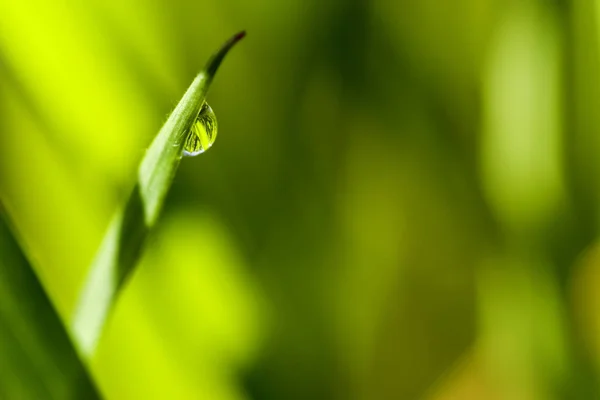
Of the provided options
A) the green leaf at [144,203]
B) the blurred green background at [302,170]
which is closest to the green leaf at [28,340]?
the green leaf at [144,203]

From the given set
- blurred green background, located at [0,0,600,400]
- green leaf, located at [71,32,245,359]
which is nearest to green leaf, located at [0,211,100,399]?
green leaf, located at [71,32,245,359]

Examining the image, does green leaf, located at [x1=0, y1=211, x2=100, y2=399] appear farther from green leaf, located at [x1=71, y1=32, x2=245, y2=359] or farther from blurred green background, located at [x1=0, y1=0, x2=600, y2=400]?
blurred green background, located at [x1=0, y1=0, x2=600, y2=400]

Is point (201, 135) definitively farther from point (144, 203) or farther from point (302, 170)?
point (302, 170)

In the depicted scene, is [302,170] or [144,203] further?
[302,170]

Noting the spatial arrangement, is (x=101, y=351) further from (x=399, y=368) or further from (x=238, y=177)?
(x=399, y=368)

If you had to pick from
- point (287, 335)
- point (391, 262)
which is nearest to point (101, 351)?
point (287, 335)

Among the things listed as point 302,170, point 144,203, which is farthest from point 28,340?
point 302,170
